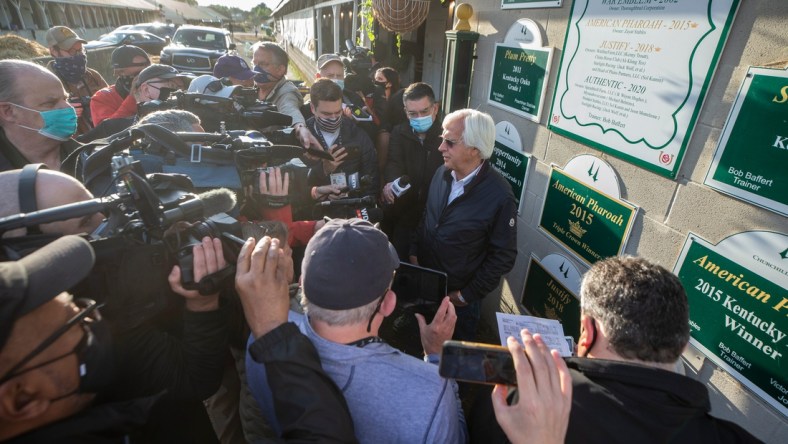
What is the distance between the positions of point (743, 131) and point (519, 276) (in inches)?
76.6

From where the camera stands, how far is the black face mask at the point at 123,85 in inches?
170

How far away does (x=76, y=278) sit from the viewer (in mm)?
907

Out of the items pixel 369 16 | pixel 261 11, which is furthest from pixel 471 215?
pixel 261 11

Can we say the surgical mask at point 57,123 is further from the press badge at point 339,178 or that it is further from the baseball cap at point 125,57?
the baseball cap at point 125,57

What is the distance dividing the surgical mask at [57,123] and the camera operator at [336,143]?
1614mm

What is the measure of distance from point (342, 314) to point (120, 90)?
4.68m

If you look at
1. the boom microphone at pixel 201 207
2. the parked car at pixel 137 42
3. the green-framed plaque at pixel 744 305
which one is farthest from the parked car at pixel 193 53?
the green-framed plaque at pixel 744 305

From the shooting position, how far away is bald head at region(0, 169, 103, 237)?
128 cm

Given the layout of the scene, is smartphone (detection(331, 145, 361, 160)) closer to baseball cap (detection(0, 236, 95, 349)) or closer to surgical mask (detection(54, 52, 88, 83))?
baseball cap (detection(0, 236, 95, 349))

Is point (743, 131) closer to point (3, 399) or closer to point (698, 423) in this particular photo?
point (698, 423)

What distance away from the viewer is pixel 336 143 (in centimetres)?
352

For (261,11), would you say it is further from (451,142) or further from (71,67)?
(451,142)

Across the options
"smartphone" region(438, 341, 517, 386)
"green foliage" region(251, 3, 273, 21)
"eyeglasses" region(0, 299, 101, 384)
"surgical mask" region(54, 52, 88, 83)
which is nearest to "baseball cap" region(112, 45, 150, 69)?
"surgical mask" region(54, 52, 88, 83)

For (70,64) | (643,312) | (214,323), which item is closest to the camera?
(643,312)
